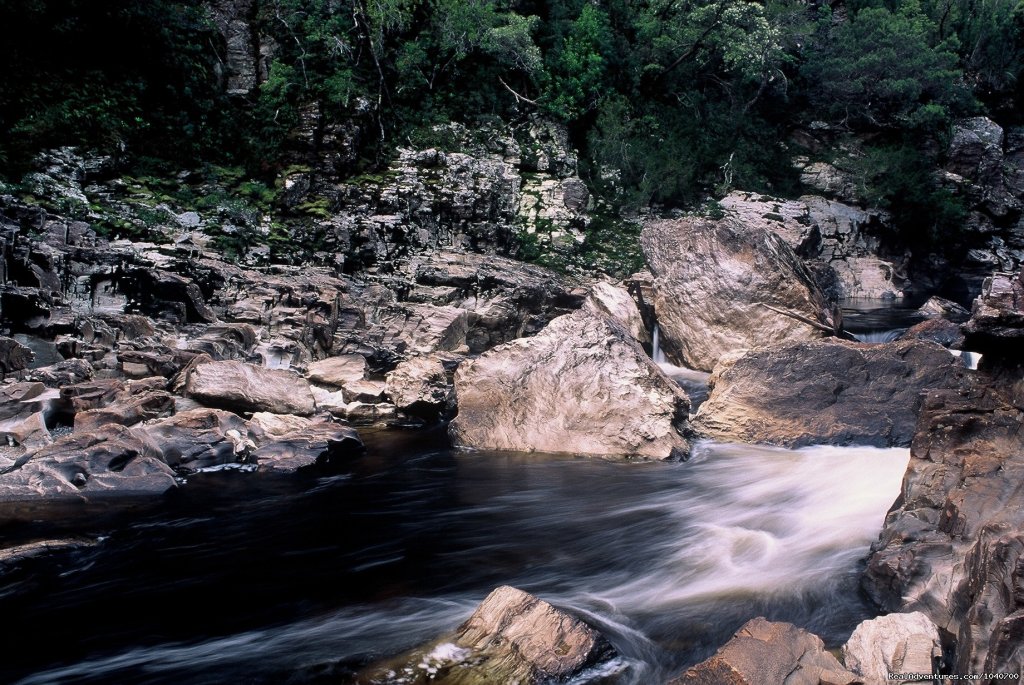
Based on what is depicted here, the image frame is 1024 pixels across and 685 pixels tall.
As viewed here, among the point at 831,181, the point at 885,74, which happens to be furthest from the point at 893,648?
the point at 885,74

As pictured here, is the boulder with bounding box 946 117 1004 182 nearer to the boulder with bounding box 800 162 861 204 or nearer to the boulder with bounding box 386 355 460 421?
the boulder with bounding box 800 162 861 204

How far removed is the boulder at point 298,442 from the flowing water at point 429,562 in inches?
10.9

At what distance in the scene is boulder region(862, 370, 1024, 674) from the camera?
121 inches

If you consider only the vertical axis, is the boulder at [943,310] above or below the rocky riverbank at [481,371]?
below

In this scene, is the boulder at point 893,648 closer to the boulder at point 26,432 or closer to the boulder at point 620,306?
the boulder at point 26,432

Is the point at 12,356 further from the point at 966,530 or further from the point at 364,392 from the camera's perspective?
the point at 966,530

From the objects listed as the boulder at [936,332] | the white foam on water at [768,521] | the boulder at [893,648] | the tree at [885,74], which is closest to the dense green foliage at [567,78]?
the tree at [885,74]

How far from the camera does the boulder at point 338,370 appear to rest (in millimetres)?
10323

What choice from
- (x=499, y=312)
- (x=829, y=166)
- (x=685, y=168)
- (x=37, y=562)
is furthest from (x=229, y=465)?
(x=829, y=166)

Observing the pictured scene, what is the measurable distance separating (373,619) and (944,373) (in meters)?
7.01

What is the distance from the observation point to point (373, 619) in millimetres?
4645

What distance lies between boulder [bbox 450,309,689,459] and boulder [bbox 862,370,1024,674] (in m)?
3.17

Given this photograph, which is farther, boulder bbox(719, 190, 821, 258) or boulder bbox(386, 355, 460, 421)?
boulder bbox(719, 190, 821, 258)

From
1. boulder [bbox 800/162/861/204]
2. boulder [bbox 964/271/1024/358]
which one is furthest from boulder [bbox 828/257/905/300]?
boulder [bbox 964/271/1024/358]
